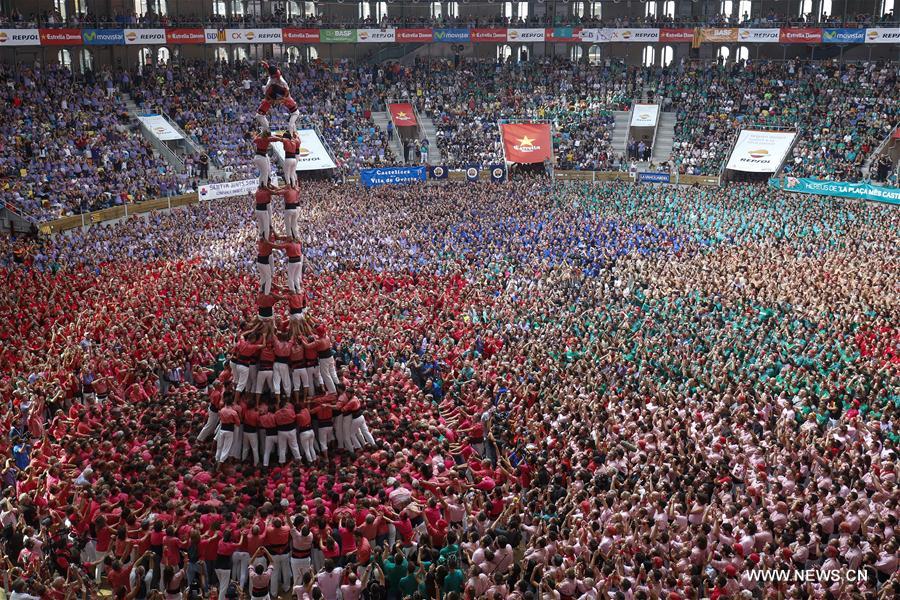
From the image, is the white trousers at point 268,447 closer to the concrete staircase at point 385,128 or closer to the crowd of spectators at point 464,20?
the concrete staircase at point 385,128

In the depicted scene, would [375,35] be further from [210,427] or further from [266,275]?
[210,427]

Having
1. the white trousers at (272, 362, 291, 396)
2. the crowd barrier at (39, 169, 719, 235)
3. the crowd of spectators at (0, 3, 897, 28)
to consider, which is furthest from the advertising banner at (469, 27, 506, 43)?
the white trousers at (272, 362, 291, 396)

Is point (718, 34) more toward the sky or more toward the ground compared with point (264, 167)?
more toward the sky

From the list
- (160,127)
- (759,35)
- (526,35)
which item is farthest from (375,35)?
(759,35)

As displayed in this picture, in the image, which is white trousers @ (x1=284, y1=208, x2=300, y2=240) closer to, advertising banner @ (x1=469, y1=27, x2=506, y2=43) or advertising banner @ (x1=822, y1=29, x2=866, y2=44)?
advertising banner @ (x1=469, y1=27, x2=506, y2=43)

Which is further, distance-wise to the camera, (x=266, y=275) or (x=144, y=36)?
(x=144, y=36)

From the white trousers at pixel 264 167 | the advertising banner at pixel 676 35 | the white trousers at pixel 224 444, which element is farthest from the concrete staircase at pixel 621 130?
the white trousers at pixel 224 444

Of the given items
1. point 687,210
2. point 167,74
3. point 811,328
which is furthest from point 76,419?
point 167,74
